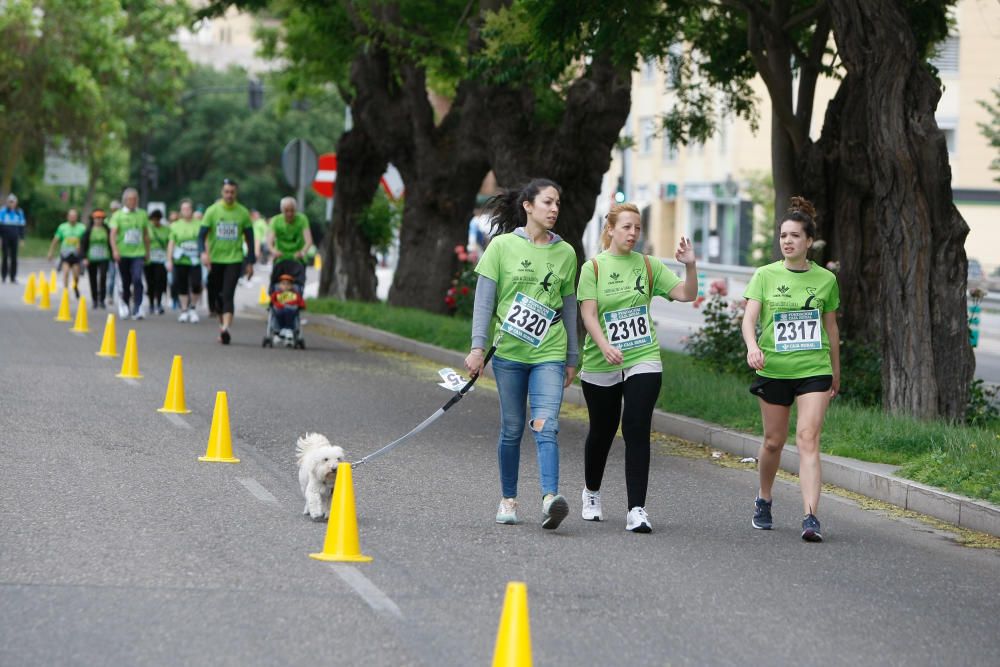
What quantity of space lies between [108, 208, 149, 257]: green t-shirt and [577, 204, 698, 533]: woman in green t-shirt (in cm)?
1732

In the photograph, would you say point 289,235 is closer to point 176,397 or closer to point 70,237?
point 176,397

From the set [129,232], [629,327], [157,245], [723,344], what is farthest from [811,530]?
[157,245]

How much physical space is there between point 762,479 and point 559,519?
4.66ft

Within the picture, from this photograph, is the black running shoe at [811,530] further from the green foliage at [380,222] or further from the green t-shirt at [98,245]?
the green foliage at [380,222]

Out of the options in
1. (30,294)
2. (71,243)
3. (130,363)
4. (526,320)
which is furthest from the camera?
(71,243)

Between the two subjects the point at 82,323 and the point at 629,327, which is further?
the point at 82,323

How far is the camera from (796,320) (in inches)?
371

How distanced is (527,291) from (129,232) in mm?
17684

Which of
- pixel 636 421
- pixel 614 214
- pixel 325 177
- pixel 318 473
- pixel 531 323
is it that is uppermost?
pixel 325 177

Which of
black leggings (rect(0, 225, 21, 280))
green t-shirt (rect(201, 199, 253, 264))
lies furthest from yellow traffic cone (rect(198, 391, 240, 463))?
black leggings (rect(0, 225, 21, 280))

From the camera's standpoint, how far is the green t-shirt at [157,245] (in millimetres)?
26984

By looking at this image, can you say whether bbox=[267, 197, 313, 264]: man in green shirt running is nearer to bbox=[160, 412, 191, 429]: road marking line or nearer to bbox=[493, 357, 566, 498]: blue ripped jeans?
bbox=[160, 412, 191, 429]: road marking line

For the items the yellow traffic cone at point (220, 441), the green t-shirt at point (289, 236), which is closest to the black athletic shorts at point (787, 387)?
the yellow traffic cone at point (220, 441)

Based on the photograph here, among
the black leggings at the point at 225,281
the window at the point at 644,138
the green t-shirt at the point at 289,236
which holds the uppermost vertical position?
the window at the point at 644,138
